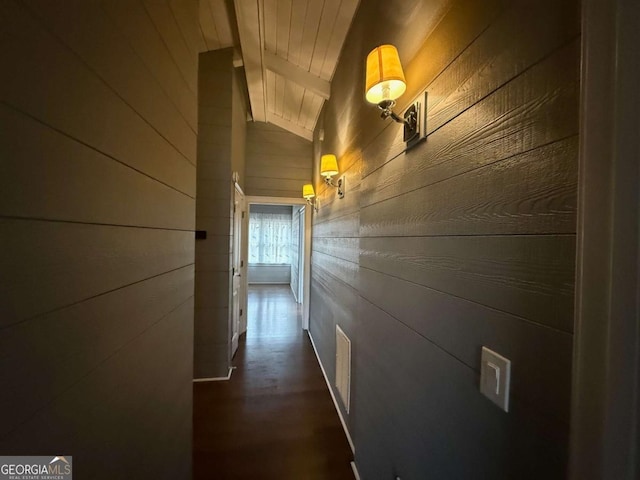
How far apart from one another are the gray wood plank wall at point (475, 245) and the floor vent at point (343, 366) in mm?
498

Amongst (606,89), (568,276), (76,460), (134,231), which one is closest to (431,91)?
(606,89)

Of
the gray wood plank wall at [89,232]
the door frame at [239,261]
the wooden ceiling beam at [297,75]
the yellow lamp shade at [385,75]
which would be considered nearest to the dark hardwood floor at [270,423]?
the door frame at [239,261]

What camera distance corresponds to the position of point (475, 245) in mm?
744

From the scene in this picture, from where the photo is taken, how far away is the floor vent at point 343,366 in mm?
1997

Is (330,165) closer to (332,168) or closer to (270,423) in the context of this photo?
(332,168)

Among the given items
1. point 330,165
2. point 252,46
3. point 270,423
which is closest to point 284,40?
point 252,46

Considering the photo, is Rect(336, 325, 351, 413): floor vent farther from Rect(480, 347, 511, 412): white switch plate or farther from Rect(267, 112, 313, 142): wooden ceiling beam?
Rect(267, 112, 313, 142): wooden ceiling beam

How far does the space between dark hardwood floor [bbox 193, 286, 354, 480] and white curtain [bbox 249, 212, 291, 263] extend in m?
4.51

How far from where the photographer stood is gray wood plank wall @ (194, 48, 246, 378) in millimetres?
2729

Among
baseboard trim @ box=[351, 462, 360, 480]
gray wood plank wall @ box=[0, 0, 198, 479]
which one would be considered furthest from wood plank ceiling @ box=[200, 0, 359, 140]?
baseboard trim @ box=[351, 462, 360, 480]

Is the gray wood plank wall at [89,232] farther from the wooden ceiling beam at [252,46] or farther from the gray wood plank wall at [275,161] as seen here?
the gray wood plank wall at [275,161]

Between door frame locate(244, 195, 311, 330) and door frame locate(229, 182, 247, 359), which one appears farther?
door frame locate(244, 195, 311, 330)

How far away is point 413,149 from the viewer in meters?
1.09

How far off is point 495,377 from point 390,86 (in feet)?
3.39
